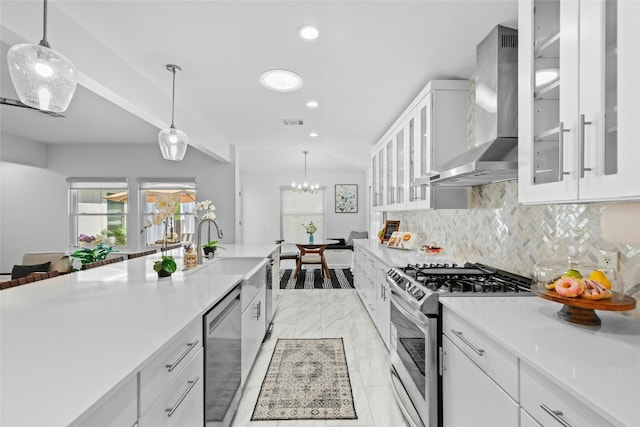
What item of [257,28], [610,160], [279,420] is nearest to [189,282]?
[279,420]

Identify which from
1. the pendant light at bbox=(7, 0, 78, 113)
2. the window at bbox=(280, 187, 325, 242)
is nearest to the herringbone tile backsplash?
the pendant light at bbox=(7, 0, 78, 113)

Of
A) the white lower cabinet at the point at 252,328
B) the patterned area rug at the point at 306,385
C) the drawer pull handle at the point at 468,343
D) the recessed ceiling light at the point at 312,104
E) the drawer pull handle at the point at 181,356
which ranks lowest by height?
the patterned area rug at the point at 306,385

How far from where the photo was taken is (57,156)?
5449mm

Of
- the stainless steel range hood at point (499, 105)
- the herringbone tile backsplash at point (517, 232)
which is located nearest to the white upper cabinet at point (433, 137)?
the herringbone tile backsplash at point (517, 232)

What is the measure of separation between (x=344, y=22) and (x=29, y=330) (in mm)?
2149

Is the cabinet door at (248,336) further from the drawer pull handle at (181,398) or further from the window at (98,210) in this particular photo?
the window at (98,210)

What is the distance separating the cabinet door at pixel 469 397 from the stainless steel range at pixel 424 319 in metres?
0.06

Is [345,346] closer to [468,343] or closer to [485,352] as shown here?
[468,343]

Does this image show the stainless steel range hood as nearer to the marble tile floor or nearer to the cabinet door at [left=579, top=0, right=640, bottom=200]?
the cabinet door at [left=579, top=0, right=640, bottom=200]

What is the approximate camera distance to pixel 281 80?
2.79m

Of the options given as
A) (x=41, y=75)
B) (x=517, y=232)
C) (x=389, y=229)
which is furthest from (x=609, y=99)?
(x=389, y=229)

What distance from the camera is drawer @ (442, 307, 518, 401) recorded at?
3.52ft

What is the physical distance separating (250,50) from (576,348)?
2.47 m

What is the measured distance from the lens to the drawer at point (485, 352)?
1074mm
